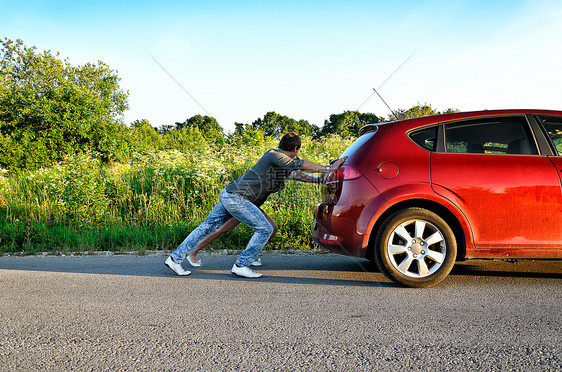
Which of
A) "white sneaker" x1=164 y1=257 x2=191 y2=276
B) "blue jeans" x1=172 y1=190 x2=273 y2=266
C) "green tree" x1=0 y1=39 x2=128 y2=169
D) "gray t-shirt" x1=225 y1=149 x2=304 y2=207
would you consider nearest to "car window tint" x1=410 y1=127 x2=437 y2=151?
"gray t-shirt" x1=225 y1=149 x2=304 y2=207

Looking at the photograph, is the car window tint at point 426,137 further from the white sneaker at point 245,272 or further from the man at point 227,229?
the white sneaker at point 245,272

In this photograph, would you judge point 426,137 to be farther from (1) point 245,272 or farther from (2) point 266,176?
(1) point 245,272

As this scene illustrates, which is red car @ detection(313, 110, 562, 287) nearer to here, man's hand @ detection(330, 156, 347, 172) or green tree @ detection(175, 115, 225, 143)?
man's hand @ detection(330, 156, 347, 172)

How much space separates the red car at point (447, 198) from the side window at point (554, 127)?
0.6 inches

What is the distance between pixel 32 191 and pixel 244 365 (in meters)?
11.4

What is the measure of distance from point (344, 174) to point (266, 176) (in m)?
0.94

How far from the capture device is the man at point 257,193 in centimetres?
491

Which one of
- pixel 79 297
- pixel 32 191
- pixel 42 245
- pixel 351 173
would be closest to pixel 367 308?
pixel 351 173

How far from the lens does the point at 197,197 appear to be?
10.8 m

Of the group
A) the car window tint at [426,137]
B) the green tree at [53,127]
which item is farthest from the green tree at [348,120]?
the car window tint at [426,137]

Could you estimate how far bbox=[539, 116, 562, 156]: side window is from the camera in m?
4.50

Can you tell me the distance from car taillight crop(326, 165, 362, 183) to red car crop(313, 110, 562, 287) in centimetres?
1

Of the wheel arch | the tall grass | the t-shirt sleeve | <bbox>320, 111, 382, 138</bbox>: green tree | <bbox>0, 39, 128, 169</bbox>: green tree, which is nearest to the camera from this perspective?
the wheel arch

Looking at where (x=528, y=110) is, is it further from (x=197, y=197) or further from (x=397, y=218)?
(x=197, y=197)
